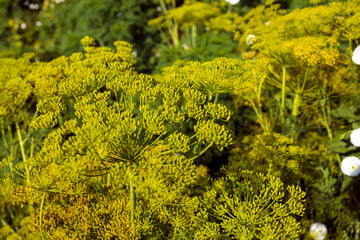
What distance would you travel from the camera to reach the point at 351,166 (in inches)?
92.4

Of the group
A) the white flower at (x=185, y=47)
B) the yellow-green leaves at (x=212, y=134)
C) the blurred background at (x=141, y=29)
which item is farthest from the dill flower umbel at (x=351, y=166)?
the white flower at (x=185, y=47)

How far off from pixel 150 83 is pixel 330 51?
127 cm

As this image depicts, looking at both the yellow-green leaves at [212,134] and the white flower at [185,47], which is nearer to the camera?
the yellow-green leaves at [212,134]

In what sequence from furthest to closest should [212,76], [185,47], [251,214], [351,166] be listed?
1. [185,47]
2. [351,166]
3. [212,76]
4. [251,214]

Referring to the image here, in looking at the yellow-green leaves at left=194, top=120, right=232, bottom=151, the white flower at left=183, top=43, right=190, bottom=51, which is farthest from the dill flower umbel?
the white flower at left=183, top=43, right=190, bottom=51

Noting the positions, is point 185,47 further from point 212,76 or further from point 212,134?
point 212,134

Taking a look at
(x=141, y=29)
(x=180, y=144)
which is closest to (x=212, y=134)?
(x=180, y=144)

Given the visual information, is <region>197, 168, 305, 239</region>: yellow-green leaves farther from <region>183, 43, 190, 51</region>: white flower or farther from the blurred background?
<region>183, 43, 190, 51</region>: white flower

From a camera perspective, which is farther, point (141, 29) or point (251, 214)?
point (141, 29)

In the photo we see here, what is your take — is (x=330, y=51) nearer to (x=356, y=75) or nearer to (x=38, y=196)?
(x=356, y=75)

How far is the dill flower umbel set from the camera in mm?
2304

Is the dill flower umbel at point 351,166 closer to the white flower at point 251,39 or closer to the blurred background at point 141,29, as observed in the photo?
the white flower at point 251,39

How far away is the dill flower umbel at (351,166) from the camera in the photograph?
90.7 inches

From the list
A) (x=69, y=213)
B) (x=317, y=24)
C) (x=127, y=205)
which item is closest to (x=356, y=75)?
(x=317, y=24)
